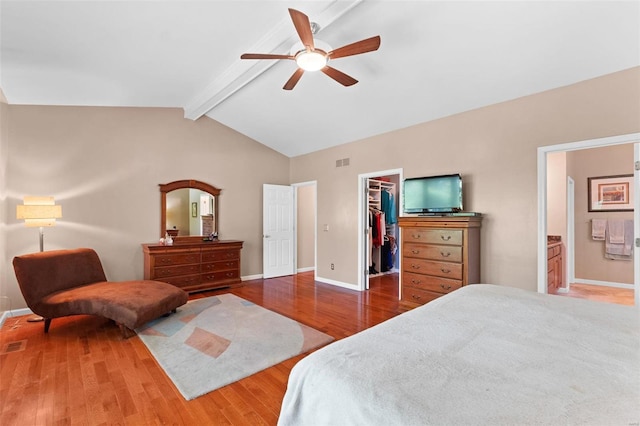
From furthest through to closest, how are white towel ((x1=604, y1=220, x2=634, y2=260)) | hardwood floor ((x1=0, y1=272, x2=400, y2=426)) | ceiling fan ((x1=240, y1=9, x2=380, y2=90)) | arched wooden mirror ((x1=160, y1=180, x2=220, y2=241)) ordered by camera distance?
arched wooden mirror ((x1=160, y1=180, x2=220, y2=241)) → white towel ((x1=604, y1=220, x2=634, y2=260)) → ceiling fan ((x1=240, y1=9, x2=380, y2=90)) → hardwood floor ((x1=0, y1=272, x2=400, y2=426))

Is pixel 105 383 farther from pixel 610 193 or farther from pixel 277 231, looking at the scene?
pixel 610 193

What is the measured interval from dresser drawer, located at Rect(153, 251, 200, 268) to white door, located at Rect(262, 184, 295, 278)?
1.52 metres

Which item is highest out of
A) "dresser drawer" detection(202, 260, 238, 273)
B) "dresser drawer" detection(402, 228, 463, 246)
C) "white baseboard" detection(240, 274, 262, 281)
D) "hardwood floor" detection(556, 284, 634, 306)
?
"dresser drawer" detection(402, 228, 463, 246)

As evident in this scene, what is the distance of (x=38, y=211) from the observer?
3.56 m

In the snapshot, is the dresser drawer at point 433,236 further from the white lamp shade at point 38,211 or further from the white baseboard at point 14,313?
the white baseboard at point 14,313

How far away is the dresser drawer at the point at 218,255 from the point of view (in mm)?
5219

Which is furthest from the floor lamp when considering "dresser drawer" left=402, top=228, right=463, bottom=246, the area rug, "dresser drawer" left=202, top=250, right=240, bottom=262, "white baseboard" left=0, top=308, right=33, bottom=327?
"dresser drawer" left=402, top=228, right=463, bottom=246

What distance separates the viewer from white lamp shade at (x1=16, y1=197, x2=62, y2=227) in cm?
349

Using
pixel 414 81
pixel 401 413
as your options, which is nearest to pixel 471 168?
pixel 414 81

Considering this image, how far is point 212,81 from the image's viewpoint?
414cm

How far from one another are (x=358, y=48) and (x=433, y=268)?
2.67 m

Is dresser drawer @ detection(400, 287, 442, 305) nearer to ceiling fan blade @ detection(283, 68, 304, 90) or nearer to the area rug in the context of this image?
the area rug

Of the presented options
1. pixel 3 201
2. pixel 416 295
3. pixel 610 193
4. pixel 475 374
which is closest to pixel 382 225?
pixel 416 295

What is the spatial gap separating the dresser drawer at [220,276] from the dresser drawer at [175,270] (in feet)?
0.62
